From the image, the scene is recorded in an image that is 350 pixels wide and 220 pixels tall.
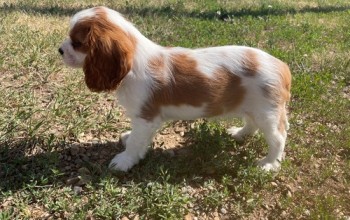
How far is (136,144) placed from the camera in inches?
157

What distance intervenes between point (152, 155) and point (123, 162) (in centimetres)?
40

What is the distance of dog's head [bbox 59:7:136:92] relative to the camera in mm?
3498

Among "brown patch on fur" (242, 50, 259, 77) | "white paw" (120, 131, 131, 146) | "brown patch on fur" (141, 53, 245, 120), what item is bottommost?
"white paw" (120, 131, 131, 146)

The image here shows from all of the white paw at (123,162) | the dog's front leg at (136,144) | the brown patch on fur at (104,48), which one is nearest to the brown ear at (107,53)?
the brown patch on fur at (104,48)

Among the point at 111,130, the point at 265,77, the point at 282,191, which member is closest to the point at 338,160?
the point at 282,191

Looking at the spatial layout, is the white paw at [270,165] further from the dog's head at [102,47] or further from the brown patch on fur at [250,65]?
the dog's head at [102,47]

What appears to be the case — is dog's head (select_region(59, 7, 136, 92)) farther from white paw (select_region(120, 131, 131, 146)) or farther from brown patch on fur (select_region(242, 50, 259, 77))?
brown patch on fur (select_region(242, 50, 259, 77))

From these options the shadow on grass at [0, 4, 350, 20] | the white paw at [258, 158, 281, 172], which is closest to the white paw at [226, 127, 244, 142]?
the white paw at [258, 158, 281, 172]

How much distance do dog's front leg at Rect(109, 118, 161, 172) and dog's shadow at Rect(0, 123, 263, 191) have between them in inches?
3.2

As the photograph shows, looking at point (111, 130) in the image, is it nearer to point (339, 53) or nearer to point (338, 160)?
point (338, 160)

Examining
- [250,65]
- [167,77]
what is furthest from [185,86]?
[250,65]

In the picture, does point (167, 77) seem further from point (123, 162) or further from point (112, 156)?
point (112, 156)

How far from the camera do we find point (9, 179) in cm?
381

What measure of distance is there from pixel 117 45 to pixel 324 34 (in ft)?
18.5
